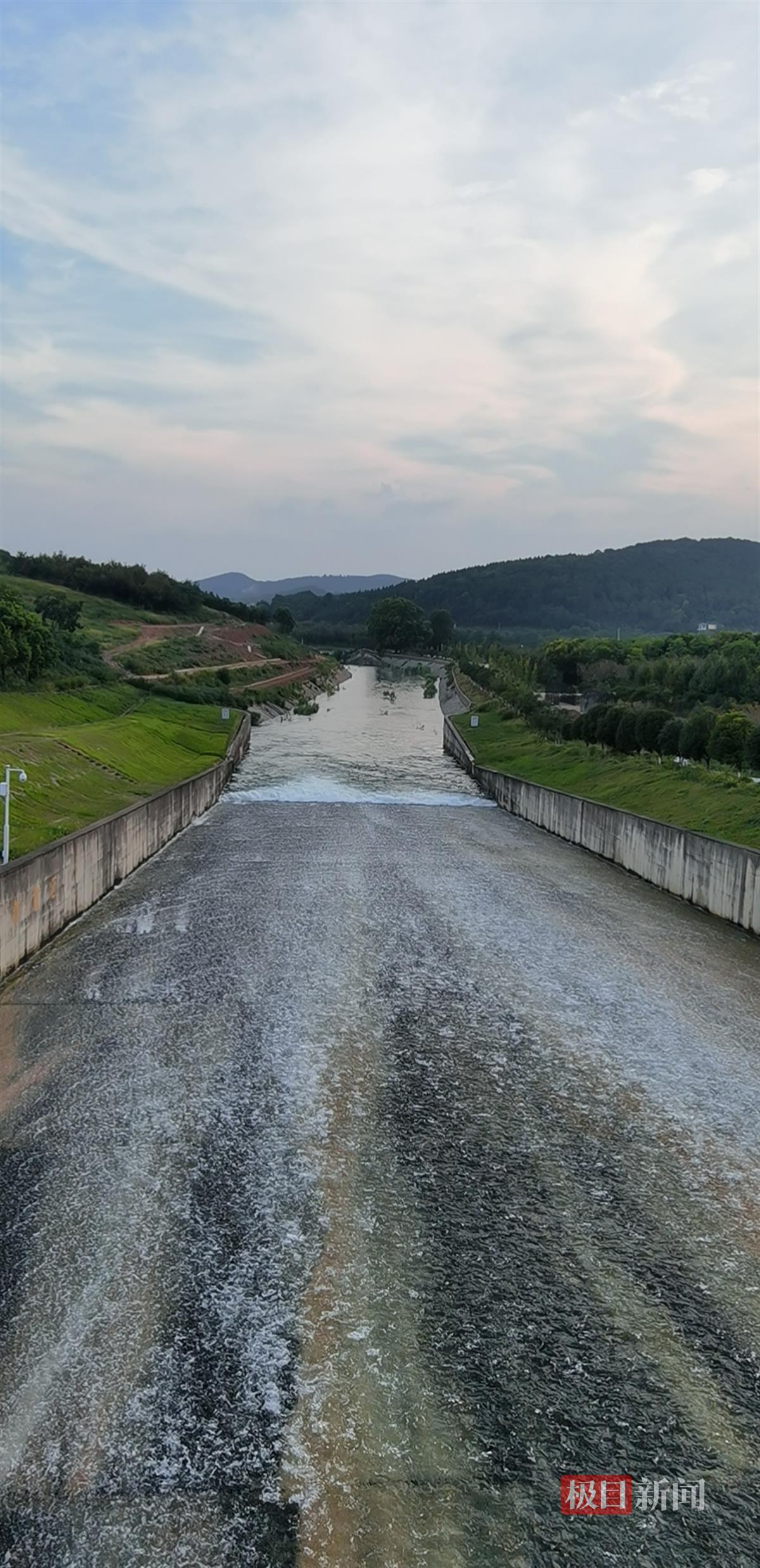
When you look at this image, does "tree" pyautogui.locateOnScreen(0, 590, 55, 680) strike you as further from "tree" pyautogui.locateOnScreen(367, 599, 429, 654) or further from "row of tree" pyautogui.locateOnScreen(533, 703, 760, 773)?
"tree" pyautogui.locateOnScreen(367, 599, 429, 654)

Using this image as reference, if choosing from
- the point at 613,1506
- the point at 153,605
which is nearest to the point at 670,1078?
the point at 613,1506

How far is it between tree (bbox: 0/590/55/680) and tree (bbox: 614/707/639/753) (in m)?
24.9

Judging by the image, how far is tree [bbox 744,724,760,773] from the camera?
94.9ft

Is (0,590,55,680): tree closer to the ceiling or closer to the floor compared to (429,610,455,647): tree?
closer to the floor

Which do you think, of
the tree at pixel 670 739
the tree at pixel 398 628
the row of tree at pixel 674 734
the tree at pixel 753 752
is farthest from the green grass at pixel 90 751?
the tree at pixel 398 628

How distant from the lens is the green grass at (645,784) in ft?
75.7

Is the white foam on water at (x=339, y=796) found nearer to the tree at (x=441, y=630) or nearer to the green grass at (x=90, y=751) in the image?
the green grass at (x=90, y=751)

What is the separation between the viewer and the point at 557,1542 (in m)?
6.31

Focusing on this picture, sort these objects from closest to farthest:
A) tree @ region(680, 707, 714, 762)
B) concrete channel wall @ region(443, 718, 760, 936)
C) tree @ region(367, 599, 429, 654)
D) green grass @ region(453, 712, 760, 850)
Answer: concrete channel wall @ region(443, 718, 760, 936) → green grass @ region(453, 712, 760, 850) → tree @ region(680, 707, 714, 762) → tree @ region(367, 599, 429, 654)

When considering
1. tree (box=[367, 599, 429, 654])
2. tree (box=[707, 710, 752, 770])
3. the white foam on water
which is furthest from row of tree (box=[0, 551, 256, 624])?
tree (box=[707, 710, 752, 770])

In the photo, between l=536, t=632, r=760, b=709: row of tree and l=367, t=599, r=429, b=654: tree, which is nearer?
l=536, t=632, r=760, b=709: row of tree

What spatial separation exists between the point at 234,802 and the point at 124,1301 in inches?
1268

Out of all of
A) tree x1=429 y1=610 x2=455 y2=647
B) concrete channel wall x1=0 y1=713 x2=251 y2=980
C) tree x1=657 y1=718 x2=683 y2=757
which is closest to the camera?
concrete channel wall x1=0 y1=713 x2=251 y2=980

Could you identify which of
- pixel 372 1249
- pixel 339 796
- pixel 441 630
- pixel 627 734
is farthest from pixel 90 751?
pixel 441 630
